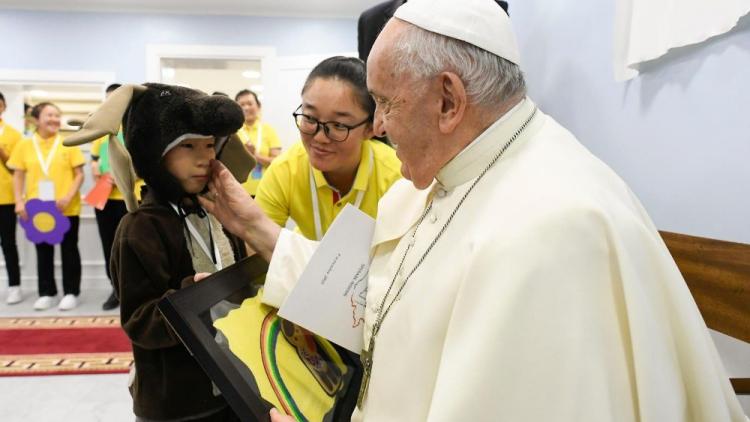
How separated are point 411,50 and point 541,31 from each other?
2.08 meters

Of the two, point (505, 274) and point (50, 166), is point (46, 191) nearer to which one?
point (50, 166)

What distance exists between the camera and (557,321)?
2.34 ft

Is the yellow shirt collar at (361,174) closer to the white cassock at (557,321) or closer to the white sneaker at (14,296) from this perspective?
the white cassock at (557,321)

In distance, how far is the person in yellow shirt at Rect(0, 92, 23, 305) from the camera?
482cm

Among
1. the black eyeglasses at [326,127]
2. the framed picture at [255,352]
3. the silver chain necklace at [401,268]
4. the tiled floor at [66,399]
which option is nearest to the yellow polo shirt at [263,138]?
the tiled floor at [66,399]

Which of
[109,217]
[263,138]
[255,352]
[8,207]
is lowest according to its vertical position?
[255,352]

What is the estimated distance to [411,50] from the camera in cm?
89

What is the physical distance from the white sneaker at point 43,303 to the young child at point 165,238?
4.12m

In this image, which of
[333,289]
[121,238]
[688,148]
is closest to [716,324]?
[688,148]

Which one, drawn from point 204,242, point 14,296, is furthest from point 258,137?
point 204,242

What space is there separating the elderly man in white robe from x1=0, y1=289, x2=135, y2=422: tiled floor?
2.38 meters

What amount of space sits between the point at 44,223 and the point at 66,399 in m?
2.16

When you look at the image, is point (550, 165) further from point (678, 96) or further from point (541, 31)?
point (541, 31)

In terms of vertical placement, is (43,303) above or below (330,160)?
below
